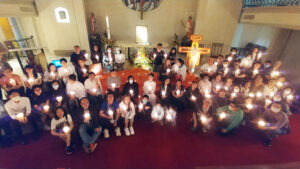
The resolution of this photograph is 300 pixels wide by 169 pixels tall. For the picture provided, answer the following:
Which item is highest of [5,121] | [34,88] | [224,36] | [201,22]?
[201,22]

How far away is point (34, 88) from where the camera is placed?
3.83m

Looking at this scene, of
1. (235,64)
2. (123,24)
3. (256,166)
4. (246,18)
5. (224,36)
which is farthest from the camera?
(123,24)

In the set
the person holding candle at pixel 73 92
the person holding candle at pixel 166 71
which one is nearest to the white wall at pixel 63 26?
the person holding candle at pixel 73 92

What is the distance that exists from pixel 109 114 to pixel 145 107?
3.17ft

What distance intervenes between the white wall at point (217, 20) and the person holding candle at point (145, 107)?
5427mm

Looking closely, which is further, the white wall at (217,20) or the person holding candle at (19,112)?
the white wall at (217,20)

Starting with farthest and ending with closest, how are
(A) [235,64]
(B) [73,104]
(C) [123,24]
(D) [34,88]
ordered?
(C) [123,24] → (A) [235,64] → (B) [73,104] → (D) [34,88]

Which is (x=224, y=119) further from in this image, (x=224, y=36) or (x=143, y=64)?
(x=224, y=36)

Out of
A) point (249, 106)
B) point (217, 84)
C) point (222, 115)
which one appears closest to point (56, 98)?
point (222, 115)

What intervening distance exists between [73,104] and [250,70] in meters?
5.87

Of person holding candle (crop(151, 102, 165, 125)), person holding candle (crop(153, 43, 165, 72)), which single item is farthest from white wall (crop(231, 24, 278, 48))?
person holding candle (crop(151, 102, 165, 125))

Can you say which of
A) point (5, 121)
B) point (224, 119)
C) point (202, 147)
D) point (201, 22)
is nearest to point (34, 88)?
point (5, 121)

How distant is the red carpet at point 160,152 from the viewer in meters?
Answer: 3.46

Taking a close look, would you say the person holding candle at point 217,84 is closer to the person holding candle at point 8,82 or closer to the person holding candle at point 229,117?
the person holding candle at point 229,117
